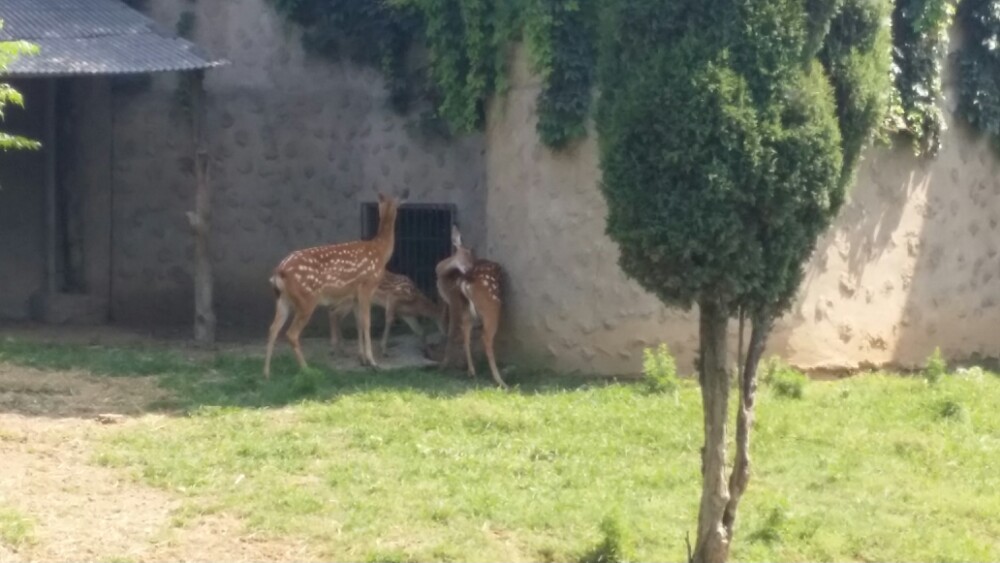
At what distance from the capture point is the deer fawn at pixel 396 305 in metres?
15.0

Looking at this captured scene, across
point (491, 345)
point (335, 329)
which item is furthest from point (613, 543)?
point (335, 329)

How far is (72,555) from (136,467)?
1.64m

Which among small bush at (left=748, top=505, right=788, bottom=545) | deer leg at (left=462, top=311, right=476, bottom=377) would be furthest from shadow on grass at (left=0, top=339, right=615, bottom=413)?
small bush at (left=748, top=505, right=788, bottom=545)

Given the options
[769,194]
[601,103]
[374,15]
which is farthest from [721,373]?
[374,15]

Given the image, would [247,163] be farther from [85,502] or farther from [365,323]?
[85,502]

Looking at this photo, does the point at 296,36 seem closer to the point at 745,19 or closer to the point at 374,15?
the point at 374,15

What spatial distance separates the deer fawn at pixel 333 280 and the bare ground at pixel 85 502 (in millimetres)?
1992

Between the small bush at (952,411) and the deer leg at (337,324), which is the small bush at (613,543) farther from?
the deer leg at (337,324)

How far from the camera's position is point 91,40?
48.7 feet

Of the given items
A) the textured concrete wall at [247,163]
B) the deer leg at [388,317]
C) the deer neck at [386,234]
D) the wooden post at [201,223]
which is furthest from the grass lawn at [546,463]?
the textured concrete wall at [247,163]

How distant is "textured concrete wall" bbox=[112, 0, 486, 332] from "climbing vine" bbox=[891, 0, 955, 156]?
5.25 meters

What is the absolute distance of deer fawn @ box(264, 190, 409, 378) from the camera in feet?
45.7

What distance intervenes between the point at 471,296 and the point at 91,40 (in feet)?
14.7

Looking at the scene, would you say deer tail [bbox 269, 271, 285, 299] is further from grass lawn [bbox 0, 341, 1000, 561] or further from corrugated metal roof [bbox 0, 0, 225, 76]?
corrugated metal roof [bbox 0, 0, 225, 76]
